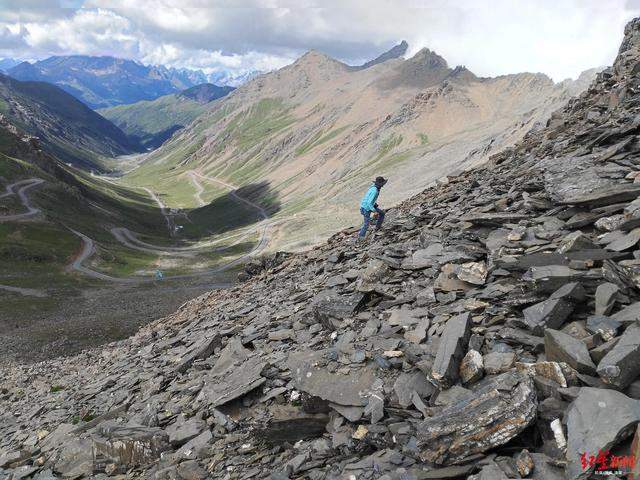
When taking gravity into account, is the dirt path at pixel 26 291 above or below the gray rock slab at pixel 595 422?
below

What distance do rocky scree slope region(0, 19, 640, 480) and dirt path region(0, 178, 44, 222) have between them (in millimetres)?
112056

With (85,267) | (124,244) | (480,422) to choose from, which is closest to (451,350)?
(480,422)

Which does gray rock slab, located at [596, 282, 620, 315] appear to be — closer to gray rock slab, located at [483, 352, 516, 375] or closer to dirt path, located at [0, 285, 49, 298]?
gray rock slab, located at [483, 352, 516, 375]

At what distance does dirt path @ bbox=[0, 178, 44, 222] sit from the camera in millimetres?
113887

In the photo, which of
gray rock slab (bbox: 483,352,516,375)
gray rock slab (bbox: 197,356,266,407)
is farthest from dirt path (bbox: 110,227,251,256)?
gray rock slab (bbox: 483,352,516,375)

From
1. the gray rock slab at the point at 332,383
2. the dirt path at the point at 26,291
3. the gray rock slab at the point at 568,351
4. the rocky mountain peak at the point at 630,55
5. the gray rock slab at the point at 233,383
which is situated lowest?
the dirt path at the point at 26,291

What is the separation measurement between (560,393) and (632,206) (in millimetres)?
7840

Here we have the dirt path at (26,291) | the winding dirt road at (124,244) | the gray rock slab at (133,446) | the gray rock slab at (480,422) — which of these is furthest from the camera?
the winding dirt road at (124,244)

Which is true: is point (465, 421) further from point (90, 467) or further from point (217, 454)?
point (90, 467)

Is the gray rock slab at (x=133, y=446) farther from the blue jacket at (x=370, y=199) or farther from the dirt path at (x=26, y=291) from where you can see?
the dirt path at (x=26, y=291)

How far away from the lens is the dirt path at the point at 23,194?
113887 mm

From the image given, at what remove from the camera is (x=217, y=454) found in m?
12.2

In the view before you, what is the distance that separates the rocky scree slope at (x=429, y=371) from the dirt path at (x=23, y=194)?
112056mm

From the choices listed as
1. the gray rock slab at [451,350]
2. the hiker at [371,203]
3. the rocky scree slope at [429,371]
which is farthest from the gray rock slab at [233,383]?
the hiker at [371,203]
